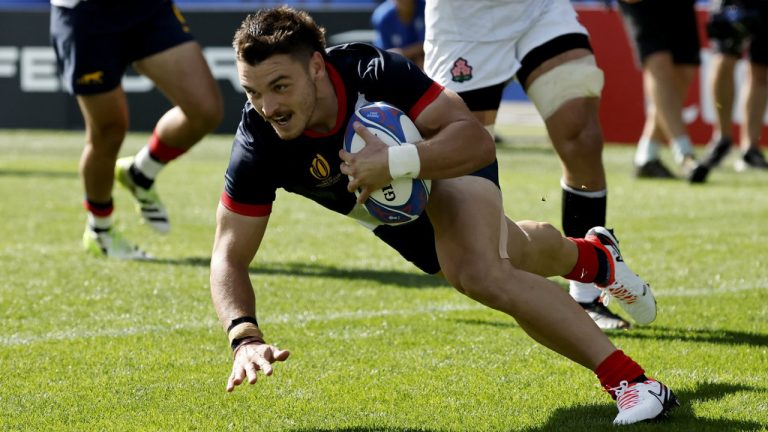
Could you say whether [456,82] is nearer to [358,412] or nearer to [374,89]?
[374,89]

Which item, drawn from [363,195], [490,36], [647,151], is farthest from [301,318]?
[647,151]

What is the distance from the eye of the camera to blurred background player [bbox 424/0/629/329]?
522 cm

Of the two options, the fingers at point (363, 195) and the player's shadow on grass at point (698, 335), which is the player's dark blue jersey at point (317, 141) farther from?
the player's shadow on grass at point (698, 335)

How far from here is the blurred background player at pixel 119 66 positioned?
657 centimetres

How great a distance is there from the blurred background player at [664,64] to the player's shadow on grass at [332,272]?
177 inches

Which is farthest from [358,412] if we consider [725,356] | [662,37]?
[662,37]

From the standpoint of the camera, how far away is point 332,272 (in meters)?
6.59

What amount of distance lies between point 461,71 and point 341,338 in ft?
4.14

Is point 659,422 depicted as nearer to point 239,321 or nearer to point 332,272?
point 239,321

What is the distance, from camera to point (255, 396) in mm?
4039

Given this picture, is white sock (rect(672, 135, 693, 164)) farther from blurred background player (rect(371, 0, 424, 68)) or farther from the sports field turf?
blurred background player (rect(371, 0, 424, 68))

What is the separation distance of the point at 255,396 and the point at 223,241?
526 millimetres

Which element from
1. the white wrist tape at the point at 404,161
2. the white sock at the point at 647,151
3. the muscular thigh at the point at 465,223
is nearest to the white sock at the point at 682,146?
the white sock at the point at 647,151

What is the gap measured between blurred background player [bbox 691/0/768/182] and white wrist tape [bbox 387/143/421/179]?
7.77 metres
